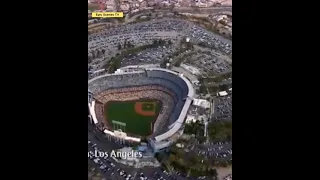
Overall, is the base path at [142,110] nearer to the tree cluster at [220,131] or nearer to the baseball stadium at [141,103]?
the baseball stadium at [141,103]

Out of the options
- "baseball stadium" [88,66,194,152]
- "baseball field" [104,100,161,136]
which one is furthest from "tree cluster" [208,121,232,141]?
"baseball field" [104,100,161,136]

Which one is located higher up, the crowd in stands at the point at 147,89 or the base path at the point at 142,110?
the crowd in stands at the point at 147,89

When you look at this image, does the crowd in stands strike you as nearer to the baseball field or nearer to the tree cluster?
the baseball field

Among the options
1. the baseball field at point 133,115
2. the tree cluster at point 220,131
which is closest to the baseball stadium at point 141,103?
the baseball field at point 133,115

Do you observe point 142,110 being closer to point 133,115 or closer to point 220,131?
point 133,115

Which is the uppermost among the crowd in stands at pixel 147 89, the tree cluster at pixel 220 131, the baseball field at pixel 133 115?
the crowd in stands at pixel 147 89

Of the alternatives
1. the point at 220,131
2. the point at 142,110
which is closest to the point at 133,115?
the point at 142,110
